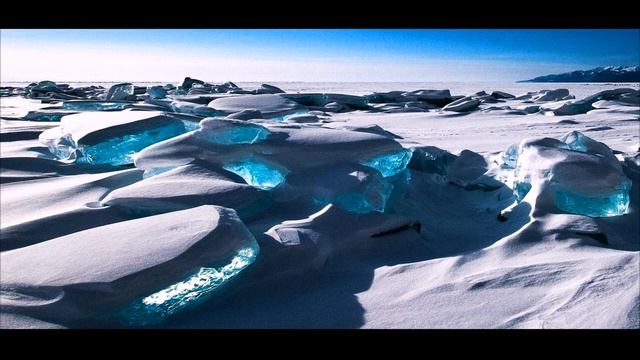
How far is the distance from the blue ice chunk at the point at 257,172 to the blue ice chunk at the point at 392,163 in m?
0.58

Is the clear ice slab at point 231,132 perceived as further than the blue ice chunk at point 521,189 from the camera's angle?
Yes

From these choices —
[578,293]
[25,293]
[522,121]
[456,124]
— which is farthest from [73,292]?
[522,121]

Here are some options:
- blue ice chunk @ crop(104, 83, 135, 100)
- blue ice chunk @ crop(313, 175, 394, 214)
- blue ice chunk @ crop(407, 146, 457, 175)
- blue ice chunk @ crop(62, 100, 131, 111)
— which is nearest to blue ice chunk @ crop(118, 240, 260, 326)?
blue ice chunk @ crop(313, 175, 394, 214)

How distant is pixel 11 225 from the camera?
1784mm

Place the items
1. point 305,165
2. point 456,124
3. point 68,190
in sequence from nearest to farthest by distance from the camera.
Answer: point 68,190 < point 305,165 < point 456,124

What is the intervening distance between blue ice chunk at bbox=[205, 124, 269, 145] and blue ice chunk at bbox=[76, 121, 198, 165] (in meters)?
0.72

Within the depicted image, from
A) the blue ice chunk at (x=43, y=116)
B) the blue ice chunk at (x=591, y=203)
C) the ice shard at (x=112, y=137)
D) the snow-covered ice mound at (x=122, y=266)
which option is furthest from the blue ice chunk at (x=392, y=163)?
the blue ice chunk at (x=43, y=116)

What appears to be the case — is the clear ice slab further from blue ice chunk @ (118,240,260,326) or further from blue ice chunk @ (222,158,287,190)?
blue ice chunk @ (118,240,260,326)

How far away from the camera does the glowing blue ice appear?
111 inches

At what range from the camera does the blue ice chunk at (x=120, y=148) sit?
10.2ft

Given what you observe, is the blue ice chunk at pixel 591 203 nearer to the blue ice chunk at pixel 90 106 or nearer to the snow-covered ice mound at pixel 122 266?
the snow-covered ice mound at pixel 122 266
